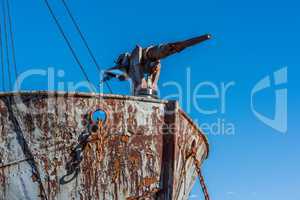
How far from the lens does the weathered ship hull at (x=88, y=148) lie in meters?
8.13

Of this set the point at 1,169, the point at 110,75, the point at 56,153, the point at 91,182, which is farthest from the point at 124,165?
the point at 110,75

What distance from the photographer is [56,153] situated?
8203 mm

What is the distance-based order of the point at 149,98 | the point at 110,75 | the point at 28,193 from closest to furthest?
the point at 28,193, the point at 149,98, the point at 110,75

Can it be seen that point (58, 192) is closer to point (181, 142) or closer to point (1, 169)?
point (1, 169)

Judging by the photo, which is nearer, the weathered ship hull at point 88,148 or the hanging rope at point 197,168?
the weathered ship hull at point 88,148

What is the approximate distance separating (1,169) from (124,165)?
1.96m

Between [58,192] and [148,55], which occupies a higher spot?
[148,55]

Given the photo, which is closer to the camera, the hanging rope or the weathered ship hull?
the weathered ship hull

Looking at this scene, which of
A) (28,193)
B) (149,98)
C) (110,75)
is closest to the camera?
(28,193)

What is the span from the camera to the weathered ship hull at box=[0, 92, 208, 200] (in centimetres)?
813

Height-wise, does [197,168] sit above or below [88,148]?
below

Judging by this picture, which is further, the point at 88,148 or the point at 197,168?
the point at 197,168

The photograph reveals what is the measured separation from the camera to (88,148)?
8320 mm

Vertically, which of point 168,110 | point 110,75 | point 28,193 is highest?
point 110,75
